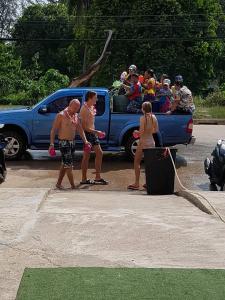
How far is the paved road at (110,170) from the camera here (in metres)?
11.2

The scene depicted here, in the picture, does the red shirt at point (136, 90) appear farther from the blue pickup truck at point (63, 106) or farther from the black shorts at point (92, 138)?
the black shorts at point (92, 138)

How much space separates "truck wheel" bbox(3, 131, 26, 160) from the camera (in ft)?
44.3

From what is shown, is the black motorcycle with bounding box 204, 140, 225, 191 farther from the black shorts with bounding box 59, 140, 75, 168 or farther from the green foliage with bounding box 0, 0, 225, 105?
the green foliage with bounding box 0, 0, 225, 105

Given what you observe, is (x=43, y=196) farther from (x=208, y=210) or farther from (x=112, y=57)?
(x=112, y=57)

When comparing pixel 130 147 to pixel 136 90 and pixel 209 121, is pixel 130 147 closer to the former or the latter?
pixel 136 90

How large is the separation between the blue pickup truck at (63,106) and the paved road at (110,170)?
484mm

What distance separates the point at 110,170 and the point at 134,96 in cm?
195

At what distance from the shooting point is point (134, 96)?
13641 mm

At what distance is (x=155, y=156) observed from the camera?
385 inches

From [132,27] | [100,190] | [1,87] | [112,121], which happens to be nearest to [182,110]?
[112,121]

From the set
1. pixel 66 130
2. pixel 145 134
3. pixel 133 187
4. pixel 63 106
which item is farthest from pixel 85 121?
pixel 63 106

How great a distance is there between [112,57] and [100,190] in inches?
1072

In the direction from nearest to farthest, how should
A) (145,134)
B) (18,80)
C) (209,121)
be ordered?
(145,134), (209,121), (18,80)

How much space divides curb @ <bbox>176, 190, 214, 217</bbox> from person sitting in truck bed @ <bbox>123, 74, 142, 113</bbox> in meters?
4.52
